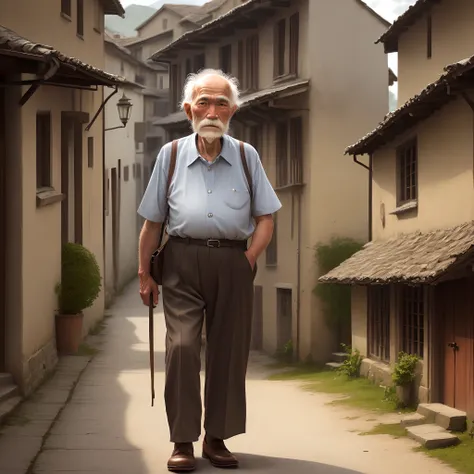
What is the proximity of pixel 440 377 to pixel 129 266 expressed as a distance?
28226 millimetres

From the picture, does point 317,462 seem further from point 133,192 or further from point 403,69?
point 133,192

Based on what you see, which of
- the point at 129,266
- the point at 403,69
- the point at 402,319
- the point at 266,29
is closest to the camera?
the point at 402,319

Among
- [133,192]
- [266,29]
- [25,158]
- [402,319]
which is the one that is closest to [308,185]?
[266,29]

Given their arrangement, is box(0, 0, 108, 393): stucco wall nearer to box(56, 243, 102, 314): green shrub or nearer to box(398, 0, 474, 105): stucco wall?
box(56, 243, 102, 314): green shrub

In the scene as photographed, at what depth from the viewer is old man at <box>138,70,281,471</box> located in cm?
679

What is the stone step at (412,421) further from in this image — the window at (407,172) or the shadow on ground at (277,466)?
the window at (407,172)

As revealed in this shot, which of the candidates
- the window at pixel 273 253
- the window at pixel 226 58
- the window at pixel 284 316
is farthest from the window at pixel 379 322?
the window at pixel 226 58

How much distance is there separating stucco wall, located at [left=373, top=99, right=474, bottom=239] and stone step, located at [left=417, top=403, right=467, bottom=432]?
2.96 meters

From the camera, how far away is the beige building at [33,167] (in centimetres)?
1135

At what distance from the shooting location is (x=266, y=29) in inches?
1154

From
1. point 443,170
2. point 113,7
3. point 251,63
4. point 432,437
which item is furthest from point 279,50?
point 432,437

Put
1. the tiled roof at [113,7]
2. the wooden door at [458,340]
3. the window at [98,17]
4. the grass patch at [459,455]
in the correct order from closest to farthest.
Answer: the grass patch at [459,455] < the wooden door at [458,340] < the window at [98,17] < the tiled roof at [113,7]

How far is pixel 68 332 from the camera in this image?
16328 millimetres

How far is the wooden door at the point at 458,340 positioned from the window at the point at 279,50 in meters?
14.7
